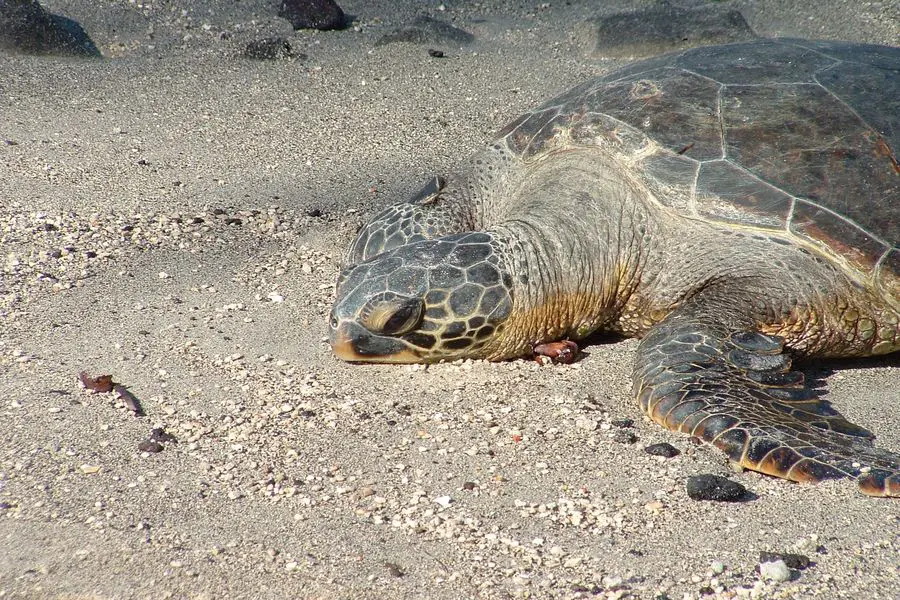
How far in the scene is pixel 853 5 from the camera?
24.9 feet

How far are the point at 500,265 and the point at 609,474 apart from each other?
0.94 m

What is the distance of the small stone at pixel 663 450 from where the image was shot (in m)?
2.48

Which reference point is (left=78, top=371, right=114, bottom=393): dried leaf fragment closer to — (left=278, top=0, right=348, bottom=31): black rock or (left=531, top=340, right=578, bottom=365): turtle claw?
(left=531, top=340, right=578, bottom=365): turtle claw

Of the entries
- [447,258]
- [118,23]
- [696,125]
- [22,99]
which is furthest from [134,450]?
[118,23]

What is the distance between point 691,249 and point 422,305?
1111 millimetres

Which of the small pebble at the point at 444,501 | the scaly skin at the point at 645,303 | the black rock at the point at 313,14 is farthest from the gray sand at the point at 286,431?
the black rock at the point at 313,14

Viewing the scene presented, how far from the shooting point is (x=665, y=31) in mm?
6992

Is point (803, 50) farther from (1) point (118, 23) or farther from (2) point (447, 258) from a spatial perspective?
(1) point (118, 23)

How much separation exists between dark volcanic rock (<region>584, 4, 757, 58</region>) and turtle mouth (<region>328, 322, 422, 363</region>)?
16.1ft

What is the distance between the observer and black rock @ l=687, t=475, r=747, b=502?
2.26 m

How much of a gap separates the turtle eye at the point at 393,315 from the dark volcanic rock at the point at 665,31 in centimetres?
488

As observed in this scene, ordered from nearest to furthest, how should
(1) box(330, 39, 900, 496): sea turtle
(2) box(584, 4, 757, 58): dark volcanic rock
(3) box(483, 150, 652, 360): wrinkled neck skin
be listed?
(1) box(330, 39, 900, 496): sea turtle → (3) box(483, 150, 652, 360): wrinkled neck skin → (2) box(584, 4, 757, 58): dark volcanic rock

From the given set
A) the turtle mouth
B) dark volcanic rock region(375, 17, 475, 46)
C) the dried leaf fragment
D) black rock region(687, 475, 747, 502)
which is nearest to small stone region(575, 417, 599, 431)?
black rock region(687, 475, 747, 502)

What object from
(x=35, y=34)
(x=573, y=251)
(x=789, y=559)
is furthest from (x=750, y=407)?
(x=35, y=34)
